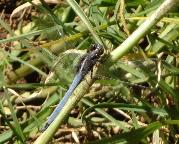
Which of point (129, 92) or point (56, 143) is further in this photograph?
point (56, 143)

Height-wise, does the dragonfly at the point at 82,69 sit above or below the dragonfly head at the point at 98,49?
below

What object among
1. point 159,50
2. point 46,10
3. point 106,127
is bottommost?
point 106,127

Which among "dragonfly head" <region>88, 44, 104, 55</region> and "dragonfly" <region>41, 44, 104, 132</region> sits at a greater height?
"dragonfly head" <region>88, 44, 104, 55</region>

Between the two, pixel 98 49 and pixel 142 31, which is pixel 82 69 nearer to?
pixel 98 49

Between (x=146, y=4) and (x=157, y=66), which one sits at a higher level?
(x=146, y=4)

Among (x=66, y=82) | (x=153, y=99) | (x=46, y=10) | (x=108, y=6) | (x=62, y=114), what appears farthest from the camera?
(x=153, y=99)

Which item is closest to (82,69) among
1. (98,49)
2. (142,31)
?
(98,49)

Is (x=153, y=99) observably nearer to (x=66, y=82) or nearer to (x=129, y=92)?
(x=129, y=92)

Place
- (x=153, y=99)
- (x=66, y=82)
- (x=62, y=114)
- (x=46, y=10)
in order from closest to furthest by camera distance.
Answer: (x=62, y=114)
(x=66, y=82)
(x=46, y=10)
(x=153, y=99)

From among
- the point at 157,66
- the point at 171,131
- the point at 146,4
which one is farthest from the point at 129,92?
the point at 146,4
